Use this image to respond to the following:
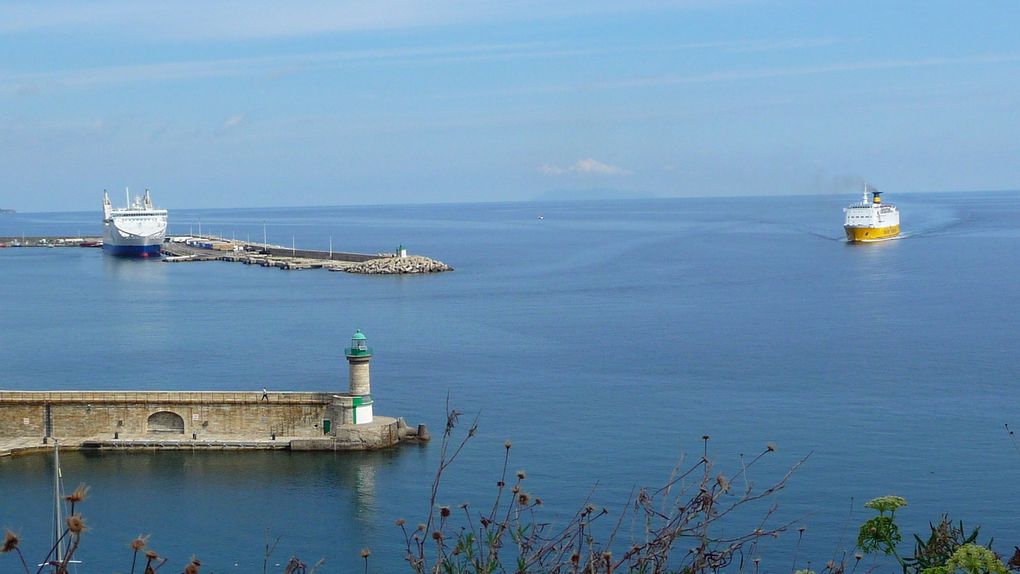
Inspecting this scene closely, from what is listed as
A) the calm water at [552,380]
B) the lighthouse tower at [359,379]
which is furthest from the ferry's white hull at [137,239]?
the lighthouse tower at [359,379]

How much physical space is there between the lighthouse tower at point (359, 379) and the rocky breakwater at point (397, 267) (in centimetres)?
4973

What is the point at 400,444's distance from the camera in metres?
→ 25.6

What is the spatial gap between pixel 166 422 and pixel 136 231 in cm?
7236

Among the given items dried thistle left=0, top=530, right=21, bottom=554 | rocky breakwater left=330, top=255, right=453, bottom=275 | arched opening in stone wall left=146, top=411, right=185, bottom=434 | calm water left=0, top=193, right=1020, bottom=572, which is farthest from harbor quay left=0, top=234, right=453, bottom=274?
dried thistle left=0, top=530, right=21, bottom=554

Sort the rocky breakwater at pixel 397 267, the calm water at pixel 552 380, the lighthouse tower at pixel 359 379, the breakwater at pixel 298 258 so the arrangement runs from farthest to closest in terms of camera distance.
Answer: the breakwater at pixel 298 258 → the rocky breakwater at pixel 397 267 → the lighthouse tower at pixel 359 379 → the calm water at pixel 552 380

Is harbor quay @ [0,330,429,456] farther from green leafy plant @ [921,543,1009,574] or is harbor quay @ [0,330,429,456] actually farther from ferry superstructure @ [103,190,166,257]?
ferry superstructure @ [103,190,166,257]

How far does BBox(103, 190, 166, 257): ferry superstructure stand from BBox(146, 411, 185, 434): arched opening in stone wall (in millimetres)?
71771

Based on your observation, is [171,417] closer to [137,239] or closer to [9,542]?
[9,542]

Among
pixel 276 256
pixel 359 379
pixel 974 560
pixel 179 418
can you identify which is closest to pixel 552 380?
pixel 359 379

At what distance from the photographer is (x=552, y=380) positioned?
112ft

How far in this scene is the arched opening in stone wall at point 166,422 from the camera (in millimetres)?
25562

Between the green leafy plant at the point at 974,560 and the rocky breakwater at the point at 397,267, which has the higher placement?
the rocky breakwater at the point at 397,267

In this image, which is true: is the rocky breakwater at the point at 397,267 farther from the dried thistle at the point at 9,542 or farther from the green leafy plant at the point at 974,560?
the dried thistle at the point at 9,542

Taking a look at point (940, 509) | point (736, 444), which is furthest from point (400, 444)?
point (940, 509)
